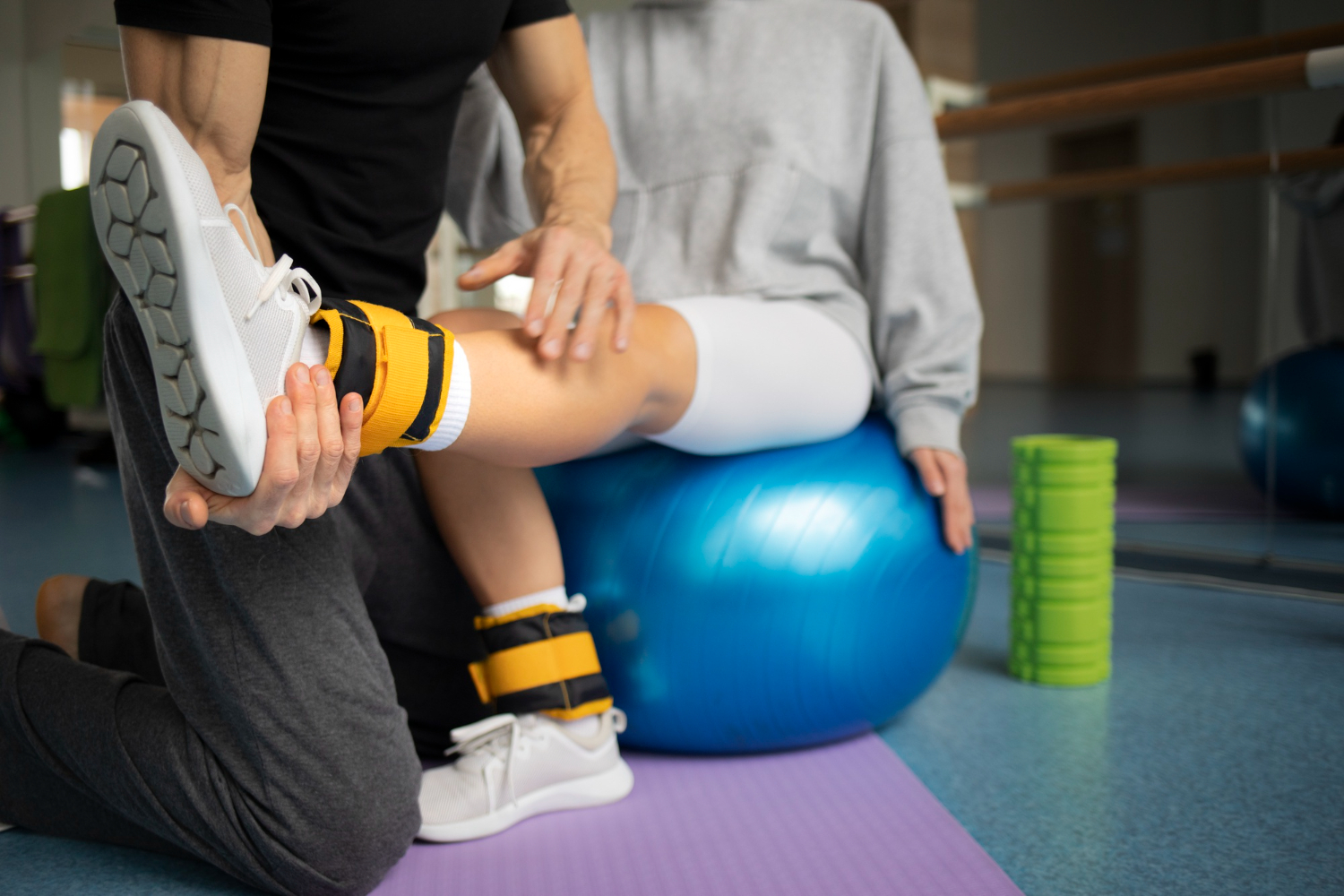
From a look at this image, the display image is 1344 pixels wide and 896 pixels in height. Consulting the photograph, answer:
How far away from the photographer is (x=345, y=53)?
0.91 meters

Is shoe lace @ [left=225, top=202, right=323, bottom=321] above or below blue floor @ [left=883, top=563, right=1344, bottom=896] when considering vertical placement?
above

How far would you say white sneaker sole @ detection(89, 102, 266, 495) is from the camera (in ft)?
2.01

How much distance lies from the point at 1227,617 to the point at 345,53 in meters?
1.63

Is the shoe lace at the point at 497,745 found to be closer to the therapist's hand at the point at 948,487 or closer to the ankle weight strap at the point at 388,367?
the ankle weight strap at the point at 388,367

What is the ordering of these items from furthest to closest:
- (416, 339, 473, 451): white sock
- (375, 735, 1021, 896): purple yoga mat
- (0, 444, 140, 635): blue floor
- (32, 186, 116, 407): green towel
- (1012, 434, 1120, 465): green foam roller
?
(32, 186, 116, 407): green towel → (0, 444, 140, 635): blue floor → (1012, 434, 1120, 465): green foam roller → (375, 735, 1021, 896): purple yoga mat → (416, 339, 473, 451): white sock

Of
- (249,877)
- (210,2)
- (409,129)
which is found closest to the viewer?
(210,2)

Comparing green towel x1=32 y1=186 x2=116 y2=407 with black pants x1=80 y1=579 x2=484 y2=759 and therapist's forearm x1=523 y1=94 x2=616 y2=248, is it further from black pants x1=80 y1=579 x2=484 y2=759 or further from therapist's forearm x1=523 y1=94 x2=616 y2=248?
therapist's forearm x1=523 y1=94 x2=616 y2=248

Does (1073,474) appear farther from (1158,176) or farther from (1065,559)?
(1158,176)

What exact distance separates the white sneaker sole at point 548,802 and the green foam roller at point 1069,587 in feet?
2.19

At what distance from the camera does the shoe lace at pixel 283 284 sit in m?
0.67

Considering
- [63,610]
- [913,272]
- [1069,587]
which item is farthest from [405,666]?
[1069,587]

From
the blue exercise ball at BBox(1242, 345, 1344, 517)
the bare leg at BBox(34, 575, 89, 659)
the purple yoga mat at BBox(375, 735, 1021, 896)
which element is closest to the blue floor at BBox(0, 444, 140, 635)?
the bare leg at BBox(34, 575, 89, 659)

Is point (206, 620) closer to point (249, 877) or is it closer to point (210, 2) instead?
point (249, 877)

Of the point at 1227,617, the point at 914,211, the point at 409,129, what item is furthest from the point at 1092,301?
the point at 409,129
